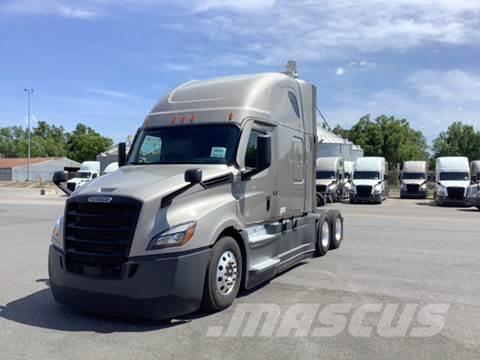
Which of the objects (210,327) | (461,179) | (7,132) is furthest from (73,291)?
(7,132)

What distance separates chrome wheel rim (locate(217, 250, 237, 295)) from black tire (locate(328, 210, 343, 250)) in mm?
4788

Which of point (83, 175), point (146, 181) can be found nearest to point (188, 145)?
point (146, 181)

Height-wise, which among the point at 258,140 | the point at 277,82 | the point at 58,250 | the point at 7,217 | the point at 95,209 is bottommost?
the point at 7,217

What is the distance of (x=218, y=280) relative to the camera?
5.81 m

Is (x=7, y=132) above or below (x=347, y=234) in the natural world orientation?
above

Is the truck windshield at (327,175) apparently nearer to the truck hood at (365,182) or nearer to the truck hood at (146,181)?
the truck hood at (365,182)

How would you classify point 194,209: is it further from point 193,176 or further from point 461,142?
point 461,142

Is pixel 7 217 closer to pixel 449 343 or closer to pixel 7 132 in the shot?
pixel 449 343

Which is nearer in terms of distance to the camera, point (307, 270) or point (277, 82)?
point (277, 82)

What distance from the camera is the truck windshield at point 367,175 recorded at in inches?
1271

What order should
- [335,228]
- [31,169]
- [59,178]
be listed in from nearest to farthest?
[59,178] → [335,228] → [31,169]

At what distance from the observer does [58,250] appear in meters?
5.77

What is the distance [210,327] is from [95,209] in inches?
75.4

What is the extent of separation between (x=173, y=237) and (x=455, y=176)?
29.8 metres
